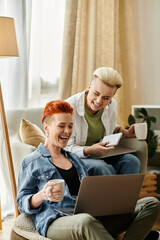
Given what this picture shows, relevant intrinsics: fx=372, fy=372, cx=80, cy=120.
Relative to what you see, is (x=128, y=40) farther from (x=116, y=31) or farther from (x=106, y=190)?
(x=106, y=190)

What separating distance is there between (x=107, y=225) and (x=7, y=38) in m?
1.29

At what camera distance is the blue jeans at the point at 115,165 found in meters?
2.09

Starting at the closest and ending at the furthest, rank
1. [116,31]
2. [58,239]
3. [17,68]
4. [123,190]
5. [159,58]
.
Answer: [58,239] → [123,190] → [17,68] → [116,31] → [159,58]

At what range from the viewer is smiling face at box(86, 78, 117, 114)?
7.23ft

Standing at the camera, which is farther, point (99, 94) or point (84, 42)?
point (84, 42)

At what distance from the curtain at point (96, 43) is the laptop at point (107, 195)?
5.51 feet

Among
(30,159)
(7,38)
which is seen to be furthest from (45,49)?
(30,159)

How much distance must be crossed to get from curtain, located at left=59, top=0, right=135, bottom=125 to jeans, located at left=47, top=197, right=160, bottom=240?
1661 millimetres

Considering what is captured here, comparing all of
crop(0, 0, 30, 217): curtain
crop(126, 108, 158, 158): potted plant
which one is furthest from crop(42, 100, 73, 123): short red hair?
crop(126, 108, 158, 158): potted plant

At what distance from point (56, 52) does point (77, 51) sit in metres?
0.19

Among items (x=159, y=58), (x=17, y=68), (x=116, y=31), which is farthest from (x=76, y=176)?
(x=159, y=58)

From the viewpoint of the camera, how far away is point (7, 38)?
7.52 ft

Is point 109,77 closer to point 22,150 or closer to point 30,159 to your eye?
point 22,150

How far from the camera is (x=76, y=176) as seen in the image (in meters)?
1.72
